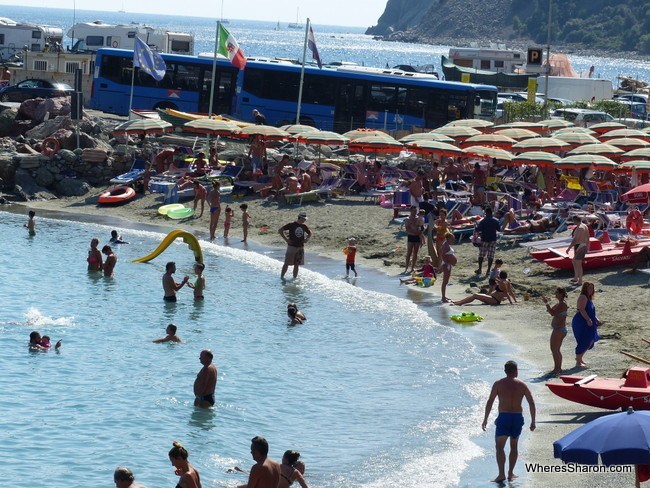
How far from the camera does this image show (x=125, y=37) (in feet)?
188

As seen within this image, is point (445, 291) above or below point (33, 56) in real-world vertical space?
below

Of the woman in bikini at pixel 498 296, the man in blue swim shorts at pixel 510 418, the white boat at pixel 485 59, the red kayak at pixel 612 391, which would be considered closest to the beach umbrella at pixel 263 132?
the woman in bikini at pixel 498 296

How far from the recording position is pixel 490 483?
13109 millimetres

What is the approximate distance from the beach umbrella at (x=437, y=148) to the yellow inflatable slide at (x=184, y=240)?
25.2 feet

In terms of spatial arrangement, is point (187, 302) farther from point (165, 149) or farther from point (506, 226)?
point (165, 149)

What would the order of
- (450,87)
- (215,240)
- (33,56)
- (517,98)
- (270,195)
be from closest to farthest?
(215,240) < (270,195) < (450,87) < (33,56) < (517,98)

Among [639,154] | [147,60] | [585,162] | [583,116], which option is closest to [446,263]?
[585,162]

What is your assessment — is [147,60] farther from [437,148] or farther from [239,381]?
[239,381]

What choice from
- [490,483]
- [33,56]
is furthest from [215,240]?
[33,56]

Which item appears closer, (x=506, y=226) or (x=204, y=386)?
(x=204, y=386)

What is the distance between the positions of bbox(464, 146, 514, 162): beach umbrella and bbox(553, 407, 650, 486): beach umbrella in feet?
66.3

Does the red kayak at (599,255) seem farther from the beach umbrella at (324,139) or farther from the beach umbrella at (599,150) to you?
the beach umbrella at (324,139)

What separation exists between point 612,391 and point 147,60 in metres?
26.7

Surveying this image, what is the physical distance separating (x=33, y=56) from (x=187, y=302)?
93.8ft
